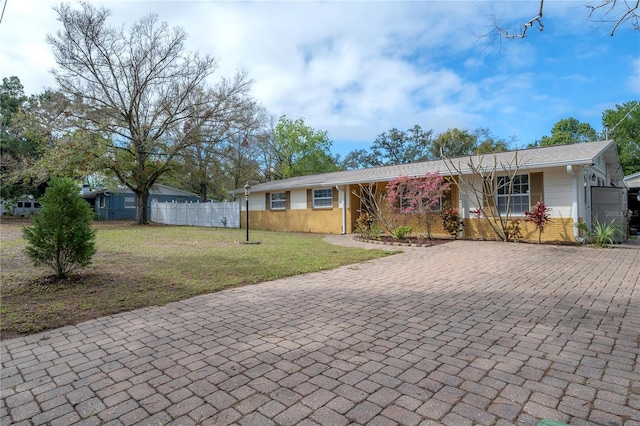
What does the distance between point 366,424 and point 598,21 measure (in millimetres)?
5017

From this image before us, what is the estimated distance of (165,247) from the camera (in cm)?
1097

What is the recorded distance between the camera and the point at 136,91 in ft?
71.0

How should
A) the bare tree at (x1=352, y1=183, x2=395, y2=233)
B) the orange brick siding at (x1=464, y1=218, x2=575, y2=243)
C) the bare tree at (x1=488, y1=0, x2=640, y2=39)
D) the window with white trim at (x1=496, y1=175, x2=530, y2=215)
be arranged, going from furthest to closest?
the bare tree at (x1=352, y1=183, x2=395, y2=233) → the window with white trim at (x1=496, y1=175, x2=530, y2=215) → the orange brick siding at (x1=464, y1=218, x2=575, y2=243) → the bare tree at (x1=488, y1=0, x2=640, y2=39)

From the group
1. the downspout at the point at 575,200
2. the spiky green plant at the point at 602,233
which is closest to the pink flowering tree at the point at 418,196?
the downspout at the point at 575,200

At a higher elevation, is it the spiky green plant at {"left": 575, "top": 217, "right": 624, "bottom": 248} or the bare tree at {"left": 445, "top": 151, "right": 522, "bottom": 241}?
the bare tree at {"left": 445, "top": 151, "right": 522, "bottom": 241}

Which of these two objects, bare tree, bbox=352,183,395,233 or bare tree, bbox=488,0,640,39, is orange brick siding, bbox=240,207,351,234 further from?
bare tree, bbox=488,0,640,39

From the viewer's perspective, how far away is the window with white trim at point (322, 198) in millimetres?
17188

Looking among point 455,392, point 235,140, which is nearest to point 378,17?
point 455,392

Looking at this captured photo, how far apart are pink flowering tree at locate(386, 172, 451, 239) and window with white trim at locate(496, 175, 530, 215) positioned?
1.81m

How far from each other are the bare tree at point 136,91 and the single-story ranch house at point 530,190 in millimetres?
9473

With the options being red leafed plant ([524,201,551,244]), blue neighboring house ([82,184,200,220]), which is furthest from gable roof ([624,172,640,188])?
blue neighboring house ([82,184,200,220])

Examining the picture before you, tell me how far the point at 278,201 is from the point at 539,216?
12.8 metres

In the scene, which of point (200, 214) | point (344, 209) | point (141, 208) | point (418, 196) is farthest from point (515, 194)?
point (141, 208)

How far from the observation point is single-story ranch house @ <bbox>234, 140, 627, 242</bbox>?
35.5 ft
